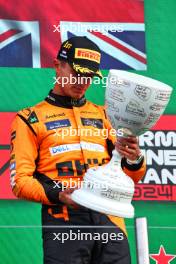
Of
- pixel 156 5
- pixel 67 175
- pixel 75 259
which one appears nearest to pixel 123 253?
pixel 75 259

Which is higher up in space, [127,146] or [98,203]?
[127,146]

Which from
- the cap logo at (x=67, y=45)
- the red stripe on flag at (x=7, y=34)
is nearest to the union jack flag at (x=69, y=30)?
the red stripe on flag at (x=7, y=34)

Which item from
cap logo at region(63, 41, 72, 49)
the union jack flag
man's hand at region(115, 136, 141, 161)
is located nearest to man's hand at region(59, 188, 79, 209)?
man's hand at region(115, 136, 141, 161)

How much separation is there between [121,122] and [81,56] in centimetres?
27

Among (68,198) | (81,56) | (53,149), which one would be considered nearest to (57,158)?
(53,149)

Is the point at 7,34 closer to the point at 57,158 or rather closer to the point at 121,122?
the point at 57,158

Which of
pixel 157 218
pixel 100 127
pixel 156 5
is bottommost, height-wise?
pixel 157 218

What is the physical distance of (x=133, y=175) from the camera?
1616mm

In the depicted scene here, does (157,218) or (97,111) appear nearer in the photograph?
(97,111)

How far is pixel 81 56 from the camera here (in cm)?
165

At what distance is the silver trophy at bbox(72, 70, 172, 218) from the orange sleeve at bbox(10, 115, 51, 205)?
115 millimetres

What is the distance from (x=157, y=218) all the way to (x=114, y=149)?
621 mm

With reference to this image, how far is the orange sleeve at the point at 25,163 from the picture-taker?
1540 millimetres

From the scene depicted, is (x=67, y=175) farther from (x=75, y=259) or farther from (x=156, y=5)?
(x=156, y=5)
